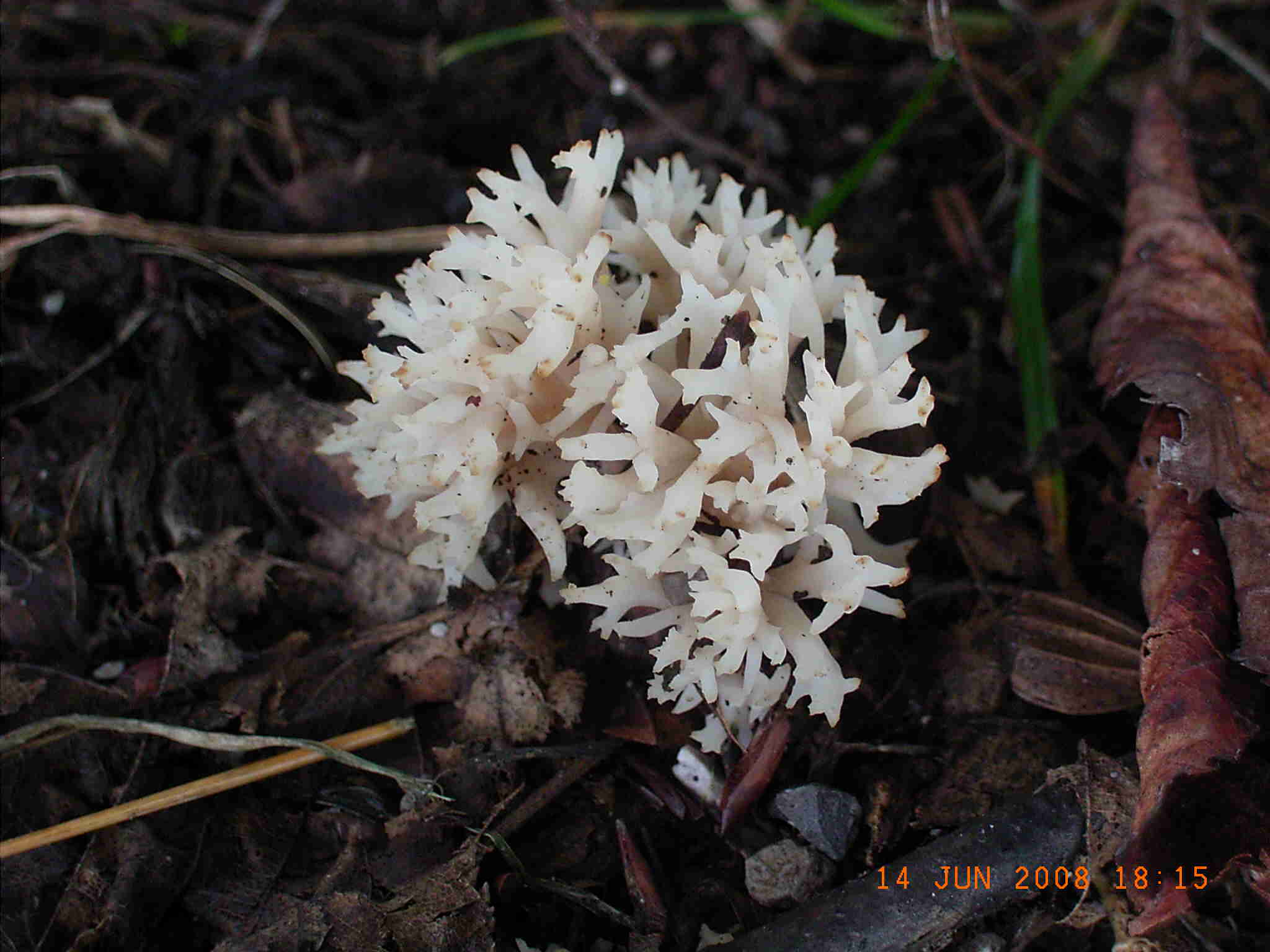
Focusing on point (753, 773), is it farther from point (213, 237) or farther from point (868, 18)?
point (868, 18)

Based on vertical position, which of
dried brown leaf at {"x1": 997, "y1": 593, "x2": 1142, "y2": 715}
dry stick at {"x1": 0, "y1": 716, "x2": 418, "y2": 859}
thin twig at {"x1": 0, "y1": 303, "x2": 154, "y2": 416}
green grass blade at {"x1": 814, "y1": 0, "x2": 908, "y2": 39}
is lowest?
dry stick at {"x1": 0, "y1": 716, "x2": 418, "y2": 859}

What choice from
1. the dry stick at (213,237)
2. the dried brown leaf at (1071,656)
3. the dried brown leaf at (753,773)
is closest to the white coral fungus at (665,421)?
the dried brown leaf at (753,773)

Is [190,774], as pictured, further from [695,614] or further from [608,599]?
[695,614]

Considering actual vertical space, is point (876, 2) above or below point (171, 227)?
above

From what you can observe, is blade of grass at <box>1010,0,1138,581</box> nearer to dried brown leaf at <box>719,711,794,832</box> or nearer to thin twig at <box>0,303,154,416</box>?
dried brown leaf at <box>719,711,794,832</box>

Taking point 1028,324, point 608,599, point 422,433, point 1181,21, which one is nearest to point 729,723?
point 608,599

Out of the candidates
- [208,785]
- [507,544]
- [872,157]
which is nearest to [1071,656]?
[507,544]

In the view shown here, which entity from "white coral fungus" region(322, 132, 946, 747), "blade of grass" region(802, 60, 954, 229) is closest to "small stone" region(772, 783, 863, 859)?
"white coral fungus" region(322, 132, 946, 747)
